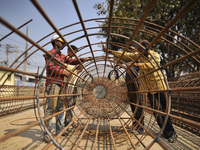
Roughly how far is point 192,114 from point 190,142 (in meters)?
0.88

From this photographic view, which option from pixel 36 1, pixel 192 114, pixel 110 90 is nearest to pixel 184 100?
pixel 192 114

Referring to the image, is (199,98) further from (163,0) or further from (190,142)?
(163,0)

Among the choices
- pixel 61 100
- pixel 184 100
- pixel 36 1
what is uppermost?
pixel 36 1

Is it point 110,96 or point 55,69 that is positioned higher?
point 55,69

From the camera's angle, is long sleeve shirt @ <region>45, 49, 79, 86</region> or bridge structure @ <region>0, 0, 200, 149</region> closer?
bridge structure @ <region>0, 0, 200, 149</region>

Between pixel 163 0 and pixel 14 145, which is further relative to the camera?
pixel 163 0

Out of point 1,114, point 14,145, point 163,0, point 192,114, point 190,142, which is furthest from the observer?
point 163,0

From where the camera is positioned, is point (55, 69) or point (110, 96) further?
point (110, 96)

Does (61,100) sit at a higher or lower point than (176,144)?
higher

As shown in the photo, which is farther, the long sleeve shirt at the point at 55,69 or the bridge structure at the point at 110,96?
the long sleeve shirt at the point at 55,69

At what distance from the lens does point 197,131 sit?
78.0 inches

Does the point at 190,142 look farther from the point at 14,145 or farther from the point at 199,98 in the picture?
the point at 14,145

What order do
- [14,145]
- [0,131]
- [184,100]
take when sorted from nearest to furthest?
1. [14,145]
2. [0,131]
3. [184,100]

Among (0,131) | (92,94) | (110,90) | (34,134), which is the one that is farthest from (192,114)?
(0,131)
